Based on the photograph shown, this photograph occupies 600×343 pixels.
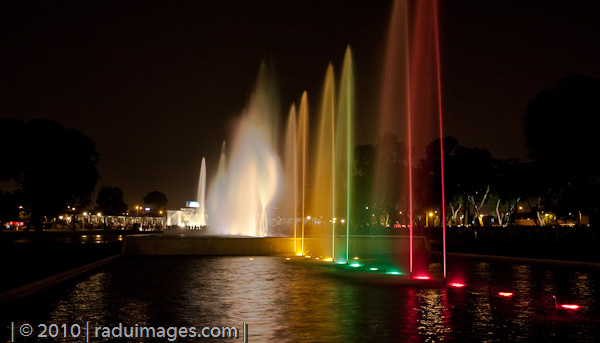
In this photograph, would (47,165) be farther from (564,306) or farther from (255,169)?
(564,306)

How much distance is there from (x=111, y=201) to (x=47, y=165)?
374 ft

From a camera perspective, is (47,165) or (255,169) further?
(47,165)

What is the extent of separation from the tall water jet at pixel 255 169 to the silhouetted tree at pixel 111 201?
134268 mm

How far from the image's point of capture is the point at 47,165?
61344mm

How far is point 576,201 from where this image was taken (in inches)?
1432

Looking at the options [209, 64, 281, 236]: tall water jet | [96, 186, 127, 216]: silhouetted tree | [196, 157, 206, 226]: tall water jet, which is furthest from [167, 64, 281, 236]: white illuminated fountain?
[96, 186, 127, 216]: silhouetted tree

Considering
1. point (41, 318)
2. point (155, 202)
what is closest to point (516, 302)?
point (41, 318)

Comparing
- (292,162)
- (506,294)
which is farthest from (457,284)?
(292,162)

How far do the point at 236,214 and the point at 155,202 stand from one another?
515 ft

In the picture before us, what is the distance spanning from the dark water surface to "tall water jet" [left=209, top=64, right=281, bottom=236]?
19.4m

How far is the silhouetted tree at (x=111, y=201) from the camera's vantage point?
166 m

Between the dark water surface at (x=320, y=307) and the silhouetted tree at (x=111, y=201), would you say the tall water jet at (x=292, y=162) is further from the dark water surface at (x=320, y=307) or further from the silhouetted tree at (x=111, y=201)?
the silhouetted tree at (x=111, y=201)

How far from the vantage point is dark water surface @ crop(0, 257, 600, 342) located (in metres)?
Answer: 8.95

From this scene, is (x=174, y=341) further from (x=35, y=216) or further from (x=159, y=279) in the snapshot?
(x=35, y=216)
